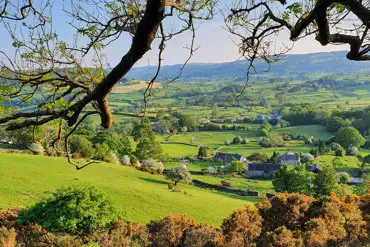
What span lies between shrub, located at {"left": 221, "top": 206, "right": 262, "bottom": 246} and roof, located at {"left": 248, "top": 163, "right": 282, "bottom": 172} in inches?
Answer: 1723

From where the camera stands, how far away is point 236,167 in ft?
192

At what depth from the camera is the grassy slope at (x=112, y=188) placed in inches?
1117

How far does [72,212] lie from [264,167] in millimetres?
46900

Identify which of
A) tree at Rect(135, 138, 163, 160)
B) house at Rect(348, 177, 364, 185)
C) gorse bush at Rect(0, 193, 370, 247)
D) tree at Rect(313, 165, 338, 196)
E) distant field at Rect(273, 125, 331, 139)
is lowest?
house at Rect(348, 177, 364, 185)

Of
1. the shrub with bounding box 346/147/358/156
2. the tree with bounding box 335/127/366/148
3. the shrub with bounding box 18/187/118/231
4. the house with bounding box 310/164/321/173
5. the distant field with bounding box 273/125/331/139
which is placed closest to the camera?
the shrub with bounding box 18/187/118/231

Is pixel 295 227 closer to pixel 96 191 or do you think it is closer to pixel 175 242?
pixel 175 242

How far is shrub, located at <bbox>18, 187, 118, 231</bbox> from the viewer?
1792 centimetres

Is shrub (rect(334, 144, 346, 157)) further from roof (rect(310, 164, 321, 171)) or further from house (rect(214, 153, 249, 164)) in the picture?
house (rect(214, 153, 249, 164))

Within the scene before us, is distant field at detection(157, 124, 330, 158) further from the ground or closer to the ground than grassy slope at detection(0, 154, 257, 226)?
closer to the ground

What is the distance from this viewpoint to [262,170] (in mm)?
60594

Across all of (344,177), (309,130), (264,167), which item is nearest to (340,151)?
(344,177)

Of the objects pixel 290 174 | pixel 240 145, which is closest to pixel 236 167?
pixel 290 174

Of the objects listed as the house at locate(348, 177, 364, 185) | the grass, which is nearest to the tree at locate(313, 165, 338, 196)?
the grass

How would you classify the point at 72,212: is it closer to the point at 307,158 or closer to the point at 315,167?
the point at 315,167
